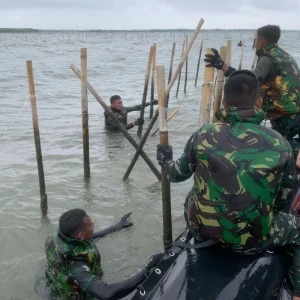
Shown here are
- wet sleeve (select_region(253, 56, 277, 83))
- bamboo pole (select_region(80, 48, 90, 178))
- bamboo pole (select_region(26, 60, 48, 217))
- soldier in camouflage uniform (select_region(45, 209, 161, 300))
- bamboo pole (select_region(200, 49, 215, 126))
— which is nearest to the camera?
soldier in camouflage uniform (select_region(45, 209, 161, 300))

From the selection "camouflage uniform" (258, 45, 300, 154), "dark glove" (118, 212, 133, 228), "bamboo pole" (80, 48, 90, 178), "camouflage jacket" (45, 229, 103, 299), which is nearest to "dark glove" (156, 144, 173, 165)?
"camouflage jacket" (45, 229, 103, 299)

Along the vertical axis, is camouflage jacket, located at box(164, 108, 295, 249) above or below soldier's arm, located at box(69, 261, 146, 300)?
above

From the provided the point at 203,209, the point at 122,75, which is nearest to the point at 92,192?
the point at 203,209

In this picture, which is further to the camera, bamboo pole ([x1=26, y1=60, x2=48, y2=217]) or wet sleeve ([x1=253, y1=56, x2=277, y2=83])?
bamboo pole ([x1=26, y1=60, x2=48, y2=217])

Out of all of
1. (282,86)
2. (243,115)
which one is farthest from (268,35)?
(243,115)

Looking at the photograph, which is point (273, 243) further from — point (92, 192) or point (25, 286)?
point (92, 192)

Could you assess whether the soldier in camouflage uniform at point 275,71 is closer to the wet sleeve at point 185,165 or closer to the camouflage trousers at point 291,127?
the camouflage trousers at point 291,127

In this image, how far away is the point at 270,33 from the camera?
479 cm

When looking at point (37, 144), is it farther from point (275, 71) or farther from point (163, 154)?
point (275, 71)

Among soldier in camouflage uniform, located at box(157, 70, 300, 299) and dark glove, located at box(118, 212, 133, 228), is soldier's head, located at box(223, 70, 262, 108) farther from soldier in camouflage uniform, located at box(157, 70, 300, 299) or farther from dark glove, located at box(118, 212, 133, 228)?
dark glove, located at box(118, 212, 133, 228)

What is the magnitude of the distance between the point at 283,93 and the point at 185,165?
2.49m

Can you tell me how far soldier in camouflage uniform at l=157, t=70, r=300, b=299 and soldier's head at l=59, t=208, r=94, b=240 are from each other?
3.78ft

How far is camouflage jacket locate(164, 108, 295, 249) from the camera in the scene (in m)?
2.71

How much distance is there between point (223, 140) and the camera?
2.76m
